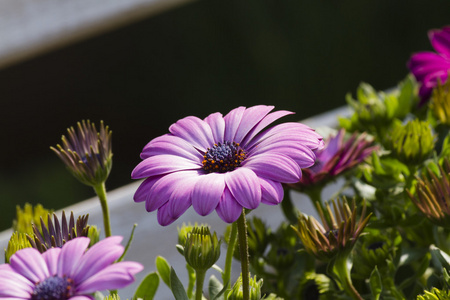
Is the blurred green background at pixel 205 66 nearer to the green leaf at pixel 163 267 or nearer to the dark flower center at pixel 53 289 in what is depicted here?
the green leaf at pixel 163 267

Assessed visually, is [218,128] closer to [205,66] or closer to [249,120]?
[249,120]

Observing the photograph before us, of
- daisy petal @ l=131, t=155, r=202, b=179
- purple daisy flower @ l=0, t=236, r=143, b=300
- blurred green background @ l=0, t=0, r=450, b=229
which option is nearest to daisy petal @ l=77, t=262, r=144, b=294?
purple daisy flower @ l=0, t=236, r=143, b=300

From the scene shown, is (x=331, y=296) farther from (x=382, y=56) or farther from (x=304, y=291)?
(x=382, y=56)

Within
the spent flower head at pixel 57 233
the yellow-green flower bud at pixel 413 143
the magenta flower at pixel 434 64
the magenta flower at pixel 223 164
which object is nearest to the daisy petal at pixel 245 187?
the magenta flower at pixel 223 164

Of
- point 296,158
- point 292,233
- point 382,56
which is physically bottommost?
point 382,56

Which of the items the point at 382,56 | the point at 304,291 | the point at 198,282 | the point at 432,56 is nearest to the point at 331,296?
the point at 304,291

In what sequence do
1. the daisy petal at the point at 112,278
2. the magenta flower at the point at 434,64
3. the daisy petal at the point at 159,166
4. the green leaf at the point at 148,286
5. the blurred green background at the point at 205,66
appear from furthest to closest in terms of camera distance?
the blurred green background at the point at 205,66, the magenta flower at the point at 434,64, the green leaf at the point at 148,286, the daisy petal at the point at 159,166, the daisy petal at the point at 112,278

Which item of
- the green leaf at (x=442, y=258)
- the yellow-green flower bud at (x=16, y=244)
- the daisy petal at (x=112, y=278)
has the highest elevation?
the yellow-green flower bud at (x=16, y=244)
